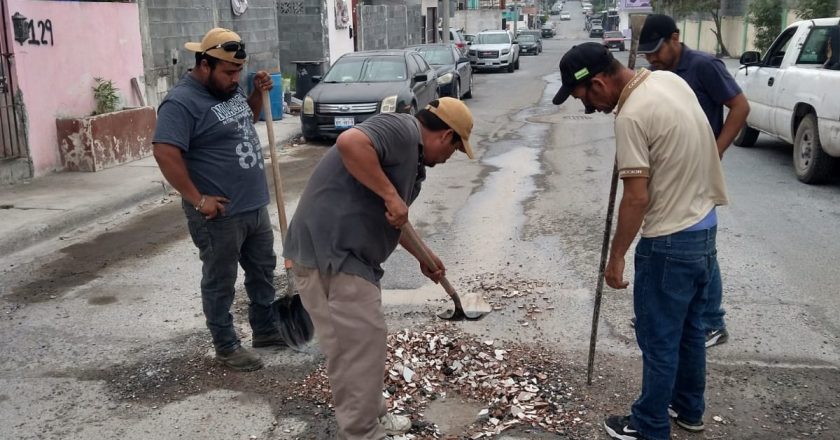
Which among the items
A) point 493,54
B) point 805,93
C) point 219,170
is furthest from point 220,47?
point 493,54

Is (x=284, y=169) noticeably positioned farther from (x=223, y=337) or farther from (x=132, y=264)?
(x=223, y=337)

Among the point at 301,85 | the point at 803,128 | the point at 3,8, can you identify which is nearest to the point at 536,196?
the point at 803,128

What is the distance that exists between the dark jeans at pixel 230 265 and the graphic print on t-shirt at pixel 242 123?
0.30 meters

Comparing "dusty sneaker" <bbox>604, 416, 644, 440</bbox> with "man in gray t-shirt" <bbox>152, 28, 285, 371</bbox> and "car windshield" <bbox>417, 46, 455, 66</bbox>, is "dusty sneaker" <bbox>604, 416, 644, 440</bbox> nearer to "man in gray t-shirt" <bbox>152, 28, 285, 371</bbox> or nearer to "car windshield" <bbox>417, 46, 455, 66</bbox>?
"man in gray t-shirt" <bbox>152, 28, 285, 371</bbox>

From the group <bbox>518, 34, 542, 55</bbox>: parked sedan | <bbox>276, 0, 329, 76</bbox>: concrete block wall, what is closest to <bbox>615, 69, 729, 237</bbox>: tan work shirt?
<bbox>276, 0, 329, 76</bbox>: concrete block wall

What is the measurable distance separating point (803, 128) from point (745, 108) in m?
5.21

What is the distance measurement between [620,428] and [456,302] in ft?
3.73

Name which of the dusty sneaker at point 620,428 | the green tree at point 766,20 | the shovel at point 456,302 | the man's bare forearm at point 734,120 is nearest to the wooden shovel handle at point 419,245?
the shovel at point 456,302

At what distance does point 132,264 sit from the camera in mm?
6727

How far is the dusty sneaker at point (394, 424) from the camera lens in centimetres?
370

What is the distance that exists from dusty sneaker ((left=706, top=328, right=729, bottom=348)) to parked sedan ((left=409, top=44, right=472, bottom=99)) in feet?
44.2

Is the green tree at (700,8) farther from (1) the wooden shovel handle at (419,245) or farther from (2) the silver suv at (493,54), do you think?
(1) the wooden shovel handle at (419,245)

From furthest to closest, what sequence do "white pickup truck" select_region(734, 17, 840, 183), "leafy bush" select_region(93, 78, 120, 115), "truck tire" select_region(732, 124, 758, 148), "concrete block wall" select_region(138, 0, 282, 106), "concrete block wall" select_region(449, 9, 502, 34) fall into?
1. "concrete block wall" select_region(449, 9, 502, 34)
2. "concrete block wall" select_region(138, 0, 282, 106)
3. "truck tire" select_region(732, 124, 758, 148)
4. "leafy bush" select_region(93, 78, 120, 115)
5. "white pickup truck" select_region(734, 17, 840, 183)

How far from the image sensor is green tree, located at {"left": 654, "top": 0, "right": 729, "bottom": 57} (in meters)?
38.4
